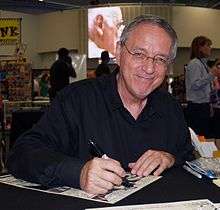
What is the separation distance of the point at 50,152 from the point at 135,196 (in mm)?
304

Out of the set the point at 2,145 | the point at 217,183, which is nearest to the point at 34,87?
the point at 2,145

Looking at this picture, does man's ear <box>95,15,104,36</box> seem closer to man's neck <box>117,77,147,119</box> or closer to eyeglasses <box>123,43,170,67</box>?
man's neck <box>117,77,147,119</box>

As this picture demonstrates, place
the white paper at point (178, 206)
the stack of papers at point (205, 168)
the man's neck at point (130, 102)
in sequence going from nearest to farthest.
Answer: the white paper at point (178, 206) < the stack of papers at point (205, 168) < the man's neck at point (130, 102)

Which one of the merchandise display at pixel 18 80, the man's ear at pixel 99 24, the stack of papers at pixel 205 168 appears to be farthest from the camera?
the man's ear at pixel 99 24

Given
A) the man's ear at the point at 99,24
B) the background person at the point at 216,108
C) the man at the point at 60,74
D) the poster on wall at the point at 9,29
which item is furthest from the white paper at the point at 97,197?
the man's ear at the point at 99,24

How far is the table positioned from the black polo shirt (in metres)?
0.21

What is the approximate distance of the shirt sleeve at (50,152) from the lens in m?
1.16

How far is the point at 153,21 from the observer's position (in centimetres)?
143

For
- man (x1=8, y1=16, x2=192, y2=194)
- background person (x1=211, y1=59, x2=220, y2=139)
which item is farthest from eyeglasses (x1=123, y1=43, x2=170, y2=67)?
background person (x1=211, y1=59, x2=220, y2=139)

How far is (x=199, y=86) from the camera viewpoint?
4.43 m

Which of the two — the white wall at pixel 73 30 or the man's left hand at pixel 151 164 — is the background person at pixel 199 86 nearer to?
the man's left hand at pixel 151 164

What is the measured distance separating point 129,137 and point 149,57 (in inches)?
10.6

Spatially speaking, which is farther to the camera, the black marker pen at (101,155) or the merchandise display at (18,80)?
the merchandise display at (18,80)

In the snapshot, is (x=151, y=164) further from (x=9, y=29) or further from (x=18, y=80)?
(x=9, y=29)
